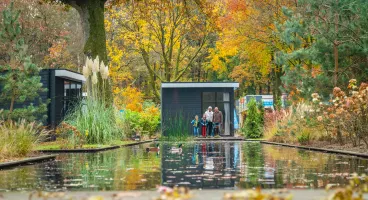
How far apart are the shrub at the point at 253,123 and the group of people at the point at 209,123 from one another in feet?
8.22

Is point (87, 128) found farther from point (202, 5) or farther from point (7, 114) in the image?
point (202, 5)

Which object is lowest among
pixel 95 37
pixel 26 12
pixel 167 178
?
pixel 167 178

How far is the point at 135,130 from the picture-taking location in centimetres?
3547

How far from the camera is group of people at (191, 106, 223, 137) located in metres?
41.2

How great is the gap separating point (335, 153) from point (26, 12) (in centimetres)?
2848

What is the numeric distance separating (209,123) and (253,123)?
3430 millimetres

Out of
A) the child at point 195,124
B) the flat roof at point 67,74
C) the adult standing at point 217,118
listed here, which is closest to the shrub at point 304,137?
the flat roof at point 67,74

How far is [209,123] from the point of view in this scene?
41.7 metres

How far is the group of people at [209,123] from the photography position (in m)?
41.2

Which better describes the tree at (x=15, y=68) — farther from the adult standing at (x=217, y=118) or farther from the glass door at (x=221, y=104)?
the glass door at (x=221, y=104)

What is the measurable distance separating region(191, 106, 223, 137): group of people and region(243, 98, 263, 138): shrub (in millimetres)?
2505

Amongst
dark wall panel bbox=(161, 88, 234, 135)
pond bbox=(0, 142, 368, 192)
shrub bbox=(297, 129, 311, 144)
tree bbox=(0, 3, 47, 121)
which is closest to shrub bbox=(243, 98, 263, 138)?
dark wall panel bbox=(161, 88, 234, 135)

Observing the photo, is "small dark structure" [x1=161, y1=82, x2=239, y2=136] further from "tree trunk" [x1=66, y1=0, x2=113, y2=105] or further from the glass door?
"tree trunk" [x1=66, y1=0, x2=113, y2=105]

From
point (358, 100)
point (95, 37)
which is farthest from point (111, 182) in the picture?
point (95, 37)
